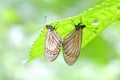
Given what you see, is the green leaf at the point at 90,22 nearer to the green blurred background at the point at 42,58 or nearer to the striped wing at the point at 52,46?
the striped wing at the point at 52,46

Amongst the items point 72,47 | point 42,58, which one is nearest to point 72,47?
point 72,47

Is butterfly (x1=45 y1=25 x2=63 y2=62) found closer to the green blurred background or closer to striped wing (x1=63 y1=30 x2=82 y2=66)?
striped wing (x1=63 y1=30 x2=82 y2=66)

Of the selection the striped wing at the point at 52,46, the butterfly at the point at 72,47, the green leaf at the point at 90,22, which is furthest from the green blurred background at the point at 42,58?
the green leaf at the point at 90,22

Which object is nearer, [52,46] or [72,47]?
[72,47]

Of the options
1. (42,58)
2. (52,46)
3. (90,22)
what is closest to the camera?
(90,22)

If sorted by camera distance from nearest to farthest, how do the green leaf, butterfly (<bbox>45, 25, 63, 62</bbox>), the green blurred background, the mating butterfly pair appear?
the green leaf → the mating butterfly pair → butterfly (<bbox>45, 25, 63, 62</bbox>) → the green blurred background

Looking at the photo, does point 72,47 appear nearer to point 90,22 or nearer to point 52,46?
point 52,46

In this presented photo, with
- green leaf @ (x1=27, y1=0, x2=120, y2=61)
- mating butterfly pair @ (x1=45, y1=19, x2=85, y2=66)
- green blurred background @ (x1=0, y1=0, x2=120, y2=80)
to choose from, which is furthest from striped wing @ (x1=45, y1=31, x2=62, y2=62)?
green blurred background @ (x1=0, y1=0, x2=120, y2=80)
